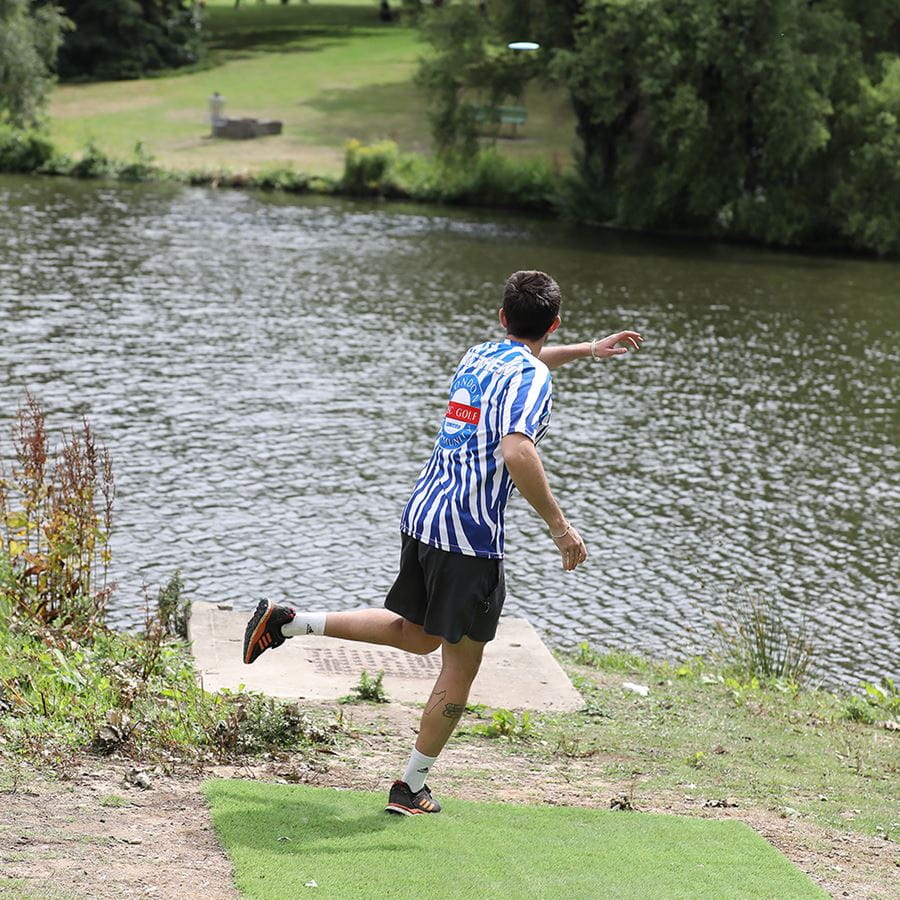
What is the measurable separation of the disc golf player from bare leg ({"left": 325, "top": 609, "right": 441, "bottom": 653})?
0.09 m

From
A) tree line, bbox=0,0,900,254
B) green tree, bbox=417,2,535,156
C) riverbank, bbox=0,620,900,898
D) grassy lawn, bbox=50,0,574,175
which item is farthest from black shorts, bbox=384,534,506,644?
grassy lawn, bbox=50,0,574,175

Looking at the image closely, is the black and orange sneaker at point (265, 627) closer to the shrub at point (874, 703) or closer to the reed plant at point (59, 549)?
the reed plant at point (59, 549)

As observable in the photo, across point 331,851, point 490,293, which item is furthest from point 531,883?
point 490,293

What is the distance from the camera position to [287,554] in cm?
1559

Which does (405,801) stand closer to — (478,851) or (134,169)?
(478,851)

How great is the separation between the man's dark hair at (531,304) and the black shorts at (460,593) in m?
1.06

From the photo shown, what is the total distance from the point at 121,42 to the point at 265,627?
71517mm

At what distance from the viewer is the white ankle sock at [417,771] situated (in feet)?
20.9

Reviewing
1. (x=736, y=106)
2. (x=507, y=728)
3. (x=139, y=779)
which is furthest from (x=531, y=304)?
(x=736, y=106)

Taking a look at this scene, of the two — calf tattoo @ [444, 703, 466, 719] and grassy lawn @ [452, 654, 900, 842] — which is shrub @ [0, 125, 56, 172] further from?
calf tattoo @ [444, 703, 466, 719]

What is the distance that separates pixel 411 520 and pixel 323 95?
6311 cm

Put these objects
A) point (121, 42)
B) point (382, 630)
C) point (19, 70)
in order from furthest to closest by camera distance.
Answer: point (121, 42) → point (19, 70) → point (382, 630)

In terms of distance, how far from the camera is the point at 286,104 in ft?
213

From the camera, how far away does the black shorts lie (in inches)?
245
